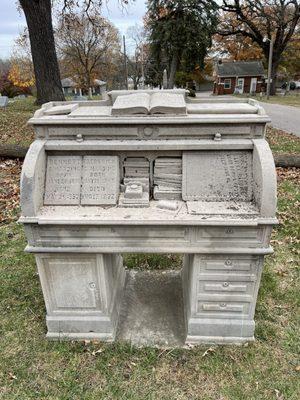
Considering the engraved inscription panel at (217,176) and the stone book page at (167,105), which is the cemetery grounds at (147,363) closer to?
the engraved inscription panel at (217,176)

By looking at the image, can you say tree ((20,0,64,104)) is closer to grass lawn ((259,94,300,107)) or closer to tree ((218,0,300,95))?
grass lawn ((259,94,300,107))

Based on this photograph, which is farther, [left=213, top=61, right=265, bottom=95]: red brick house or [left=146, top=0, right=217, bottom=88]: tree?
[left=213, top=61, right=265, bottom=95]: red brick house

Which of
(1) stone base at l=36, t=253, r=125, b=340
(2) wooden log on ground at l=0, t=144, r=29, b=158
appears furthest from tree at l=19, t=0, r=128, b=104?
(1) stone base at l=36, t=253, r=125, b=340

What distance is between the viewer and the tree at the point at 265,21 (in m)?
31.1

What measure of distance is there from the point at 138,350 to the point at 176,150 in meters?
1.98

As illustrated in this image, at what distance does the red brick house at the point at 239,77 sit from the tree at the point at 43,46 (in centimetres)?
3874

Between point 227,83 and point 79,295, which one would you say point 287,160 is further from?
point 227,83

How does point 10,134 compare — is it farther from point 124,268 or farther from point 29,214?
point 29,214

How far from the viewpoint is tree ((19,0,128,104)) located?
9.87 m

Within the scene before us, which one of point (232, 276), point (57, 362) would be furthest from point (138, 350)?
Result: point (232, 276)

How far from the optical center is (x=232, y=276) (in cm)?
305

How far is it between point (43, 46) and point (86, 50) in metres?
25.1

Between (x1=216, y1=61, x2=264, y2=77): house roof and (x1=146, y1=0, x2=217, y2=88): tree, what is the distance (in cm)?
1871

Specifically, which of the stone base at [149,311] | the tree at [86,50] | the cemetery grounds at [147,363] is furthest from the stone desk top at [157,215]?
the tree at [86,50]
